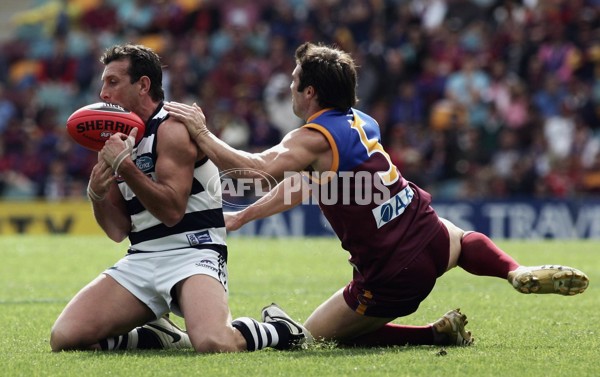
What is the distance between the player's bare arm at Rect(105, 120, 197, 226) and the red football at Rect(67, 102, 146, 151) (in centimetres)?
20

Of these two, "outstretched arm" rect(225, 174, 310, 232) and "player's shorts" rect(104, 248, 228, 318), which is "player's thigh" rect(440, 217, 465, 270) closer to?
"outstretched arm" rect(225, 174, 310, 232)

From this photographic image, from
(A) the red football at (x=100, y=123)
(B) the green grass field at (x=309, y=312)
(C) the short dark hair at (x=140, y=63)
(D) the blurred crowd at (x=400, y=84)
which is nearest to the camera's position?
(B) the green grass field at (x=309, y=312)

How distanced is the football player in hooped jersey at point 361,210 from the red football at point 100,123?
1.00ft

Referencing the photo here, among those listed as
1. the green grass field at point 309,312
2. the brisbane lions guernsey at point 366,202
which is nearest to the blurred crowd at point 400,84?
the green grass field at point 309,312

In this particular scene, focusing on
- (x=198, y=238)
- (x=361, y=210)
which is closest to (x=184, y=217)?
(x=198, y=238)

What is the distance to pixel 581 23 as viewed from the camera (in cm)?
1903

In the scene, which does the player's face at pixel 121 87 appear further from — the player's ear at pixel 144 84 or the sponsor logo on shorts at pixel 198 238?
the sponsor logo on shorts at pixel 198 238

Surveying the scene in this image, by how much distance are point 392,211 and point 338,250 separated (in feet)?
28.3

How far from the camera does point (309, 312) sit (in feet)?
27.7

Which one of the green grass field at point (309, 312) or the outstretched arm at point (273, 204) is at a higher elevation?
the outstretched arm at point (273, 204)

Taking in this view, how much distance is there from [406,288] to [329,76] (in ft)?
4.56

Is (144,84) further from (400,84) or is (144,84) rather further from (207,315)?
(400,84)

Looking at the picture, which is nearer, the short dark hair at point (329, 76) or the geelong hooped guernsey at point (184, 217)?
the short dark hair at point (329, 76)

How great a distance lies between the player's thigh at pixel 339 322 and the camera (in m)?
6.79
